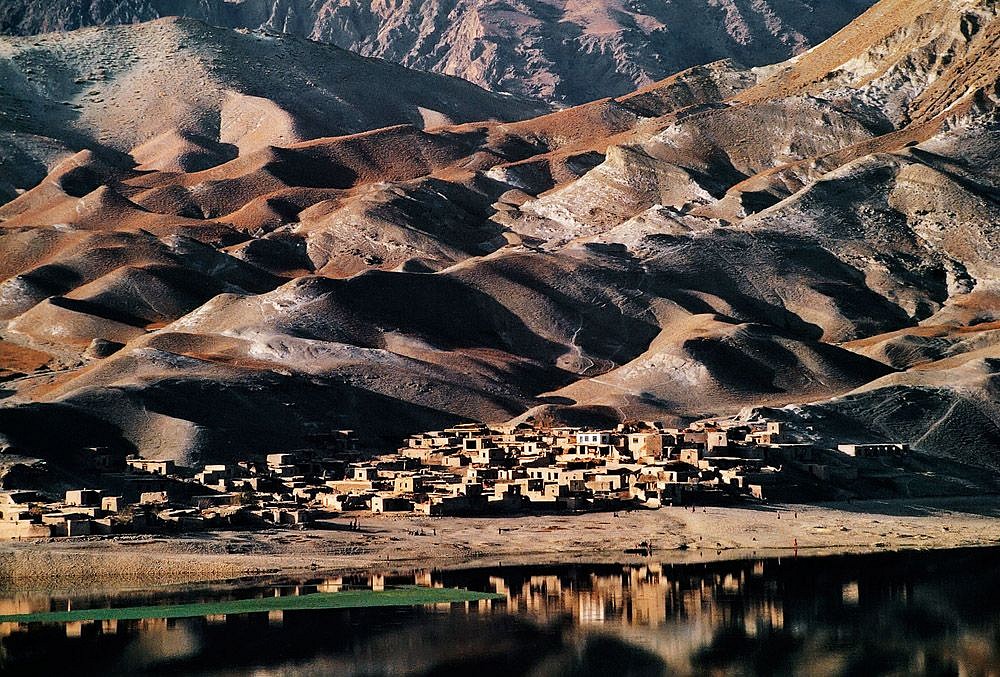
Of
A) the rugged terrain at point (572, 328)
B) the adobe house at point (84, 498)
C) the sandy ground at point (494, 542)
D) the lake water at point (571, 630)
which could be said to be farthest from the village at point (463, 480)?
the lake water at point (571, 630)

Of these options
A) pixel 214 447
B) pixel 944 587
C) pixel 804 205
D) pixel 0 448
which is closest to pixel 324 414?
pixel 214 447

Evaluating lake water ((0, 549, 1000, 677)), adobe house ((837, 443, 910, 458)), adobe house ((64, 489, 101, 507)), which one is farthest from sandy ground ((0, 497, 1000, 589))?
adobe house ((837, 443, 910, 458))

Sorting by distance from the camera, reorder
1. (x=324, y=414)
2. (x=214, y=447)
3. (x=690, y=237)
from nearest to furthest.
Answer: (x=214, y=447)
(x=324, y=414)
(x=690, y=237)

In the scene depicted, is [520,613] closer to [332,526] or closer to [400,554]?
[400,554]

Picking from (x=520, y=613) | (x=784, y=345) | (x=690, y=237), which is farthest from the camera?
(x=690, y=237)

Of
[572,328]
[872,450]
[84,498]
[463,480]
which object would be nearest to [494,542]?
[463,480]

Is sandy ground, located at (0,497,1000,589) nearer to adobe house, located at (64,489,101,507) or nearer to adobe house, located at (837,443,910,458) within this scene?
adobe house, located at (64,489,101,507)
